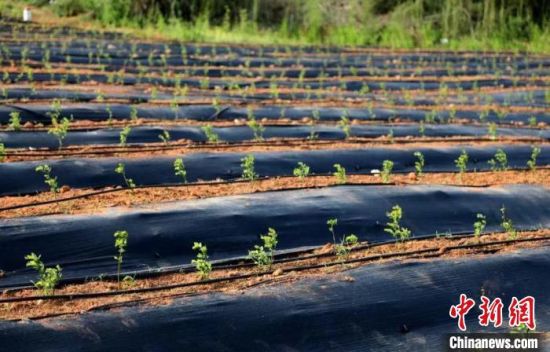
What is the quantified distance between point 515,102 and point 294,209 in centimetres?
719

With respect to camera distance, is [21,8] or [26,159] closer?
[26,159]

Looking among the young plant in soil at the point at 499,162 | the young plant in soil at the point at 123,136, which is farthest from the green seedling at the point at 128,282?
the young plant in soil at the point at 499,162

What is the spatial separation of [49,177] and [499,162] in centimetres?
393

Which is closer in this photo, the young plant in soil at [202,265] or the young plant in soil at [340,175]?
the young plant in soil at [202,265]

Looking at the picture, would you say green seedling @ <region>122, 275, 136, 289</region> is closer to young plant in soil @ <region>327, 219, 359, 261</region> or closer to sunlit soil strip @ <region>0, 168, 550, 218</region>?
sunlit soil strip @ <region>0, 168, 550, 218</region>

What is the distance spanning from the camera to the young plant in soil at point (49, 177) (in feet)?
15.8

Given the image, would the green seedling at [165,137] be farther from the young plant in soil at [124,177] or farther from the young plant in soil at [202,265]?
the young plant in soil at [202,265]

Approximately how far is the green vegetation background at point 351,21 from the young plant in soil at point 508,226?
1334cm

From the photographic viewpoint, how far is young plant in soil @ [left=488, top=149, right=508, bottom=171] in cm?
626

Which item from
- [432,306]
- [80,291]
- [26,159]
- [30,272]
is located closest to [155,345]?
[80,291]

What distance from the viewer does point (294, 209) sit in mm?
4750

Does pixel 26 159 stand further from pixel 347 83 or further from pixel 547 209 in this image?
pixel 347 83

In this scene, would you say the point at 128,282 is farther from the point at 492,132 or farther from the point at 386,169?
the point at 492,132

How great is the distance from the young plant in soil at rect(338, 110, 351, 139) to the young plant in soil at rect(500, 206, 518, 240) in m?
2.58
